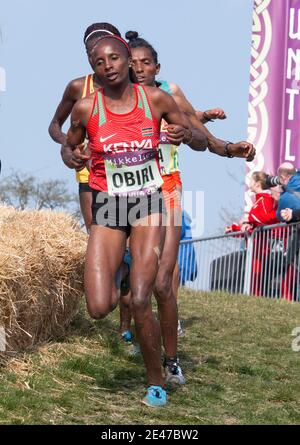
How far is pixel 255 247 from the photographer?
15.4m

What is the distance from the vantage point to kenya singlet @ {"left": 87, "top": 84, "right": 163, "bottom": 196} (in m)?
7.05

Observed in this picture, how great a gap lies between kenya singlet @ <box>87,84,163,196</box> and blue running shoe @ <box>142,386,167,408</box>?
4.41 feet

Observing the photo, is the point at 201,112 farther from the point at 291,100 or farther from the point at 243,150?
the point at 291,100

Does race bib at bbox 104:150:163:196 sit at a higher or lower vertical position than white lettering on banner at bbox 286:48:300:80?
lower

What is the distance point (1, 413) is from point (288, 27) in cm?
1378

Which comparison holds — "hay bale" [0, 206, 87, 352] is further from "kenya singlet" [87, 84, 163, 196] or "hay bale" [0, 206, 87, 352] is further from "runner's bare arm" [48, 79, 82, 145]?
"kenya singlet" [87, 84, 163, 196]

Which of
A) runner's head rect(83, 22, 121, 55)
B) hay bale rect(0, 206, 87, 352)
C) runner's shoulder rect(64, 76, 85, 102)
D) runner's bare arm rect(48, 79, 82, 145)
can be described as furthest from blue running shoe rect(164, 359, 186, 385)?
runner's head rect(83, 22, 121, 55)

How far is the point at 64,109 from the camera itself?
8570 mm

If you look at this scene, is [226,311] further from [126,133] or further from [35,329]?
[126,133]

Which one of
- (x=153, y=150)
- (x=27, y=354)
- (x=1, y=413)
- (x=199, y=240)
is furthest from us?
(x=199, y=240)

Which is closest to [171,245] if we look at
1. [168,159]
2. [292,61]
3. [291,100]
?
[168,159]

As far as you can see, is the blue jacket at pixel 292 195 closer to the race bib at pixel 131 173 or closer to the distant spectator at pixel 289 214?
the distant spectator at pixel 289 214

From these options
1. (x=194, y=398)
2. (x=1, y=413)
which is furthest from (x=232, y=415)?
(x=1, y=413)

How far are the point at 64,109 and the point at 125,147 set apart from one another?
1.67m
